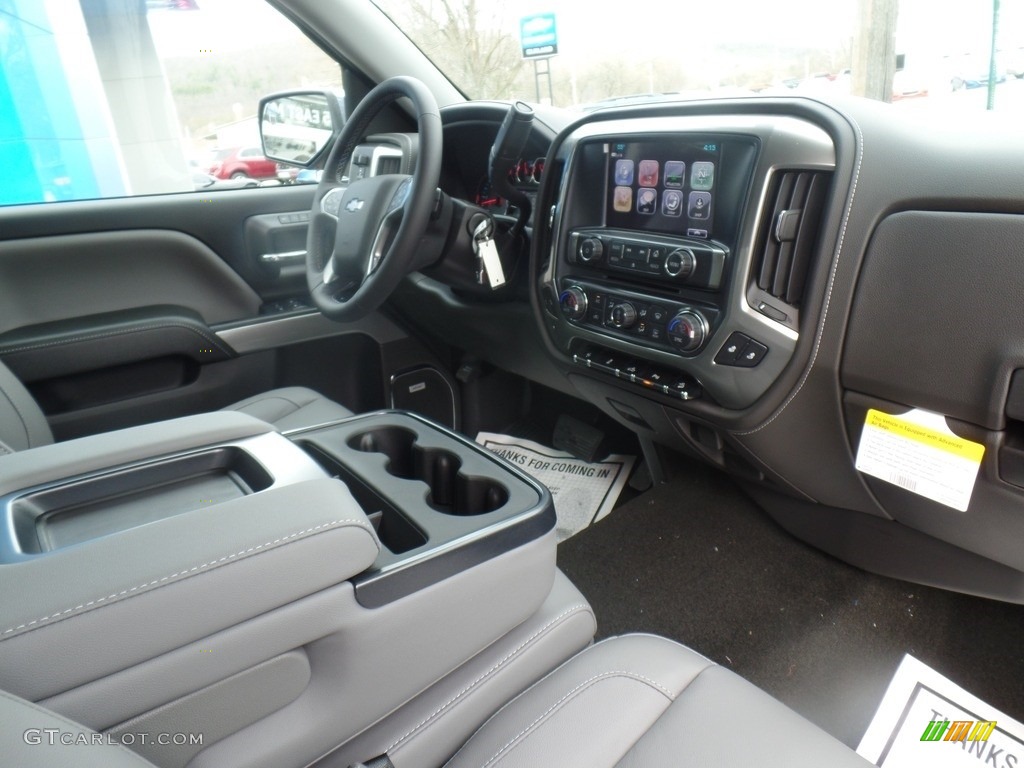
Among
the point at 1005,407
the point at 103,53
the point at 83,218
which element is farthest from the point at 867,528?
the point at 103,53

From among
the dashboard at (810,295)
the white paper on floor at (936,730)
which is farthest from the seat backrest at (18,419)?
the white paper on floor at (936,730)

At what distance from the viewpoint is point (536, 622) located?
91cm

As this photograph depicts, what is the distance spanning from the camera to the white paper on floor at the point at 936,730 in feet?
3.38

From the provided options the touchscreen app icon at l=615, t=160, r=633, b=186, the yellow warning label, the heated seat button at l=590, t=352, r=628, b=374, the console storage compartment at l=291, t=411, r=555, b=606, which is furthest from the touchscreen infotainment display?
the console storage compartment at l=291, t=411, r=555, b=606

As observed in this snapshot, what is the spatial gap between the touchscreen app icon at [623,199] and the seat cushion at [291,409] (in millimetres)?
635

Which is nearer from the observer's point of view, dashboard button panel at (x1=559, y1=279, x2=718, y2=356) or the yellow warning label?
the yellow warning label

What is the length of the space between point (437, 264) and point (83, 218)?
2.72ft

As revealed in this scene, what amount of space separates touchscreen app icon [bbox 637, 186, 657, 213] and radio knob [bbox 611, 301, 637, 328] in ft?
0.48

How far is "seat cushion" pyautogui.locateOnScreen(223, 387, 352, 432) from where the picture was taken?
4.77 ft

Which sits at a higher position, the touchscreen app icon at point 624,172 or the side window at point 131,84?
the side window at point 131,84

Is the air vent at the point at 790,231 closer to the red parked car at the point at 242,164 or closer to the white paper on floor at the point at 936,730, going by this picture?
the white paper on floor at the point at 936,730

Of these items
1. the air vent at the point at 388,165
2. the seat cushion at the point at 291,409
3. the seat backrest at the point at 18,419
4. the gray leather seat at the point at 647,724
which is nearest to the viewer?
the gray leather seat at the point at 647,724

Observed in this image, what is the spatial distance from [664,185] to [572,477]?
0.91m

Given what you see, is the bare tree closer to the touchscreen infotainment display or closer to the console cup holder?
the touchscreen infotainment display
